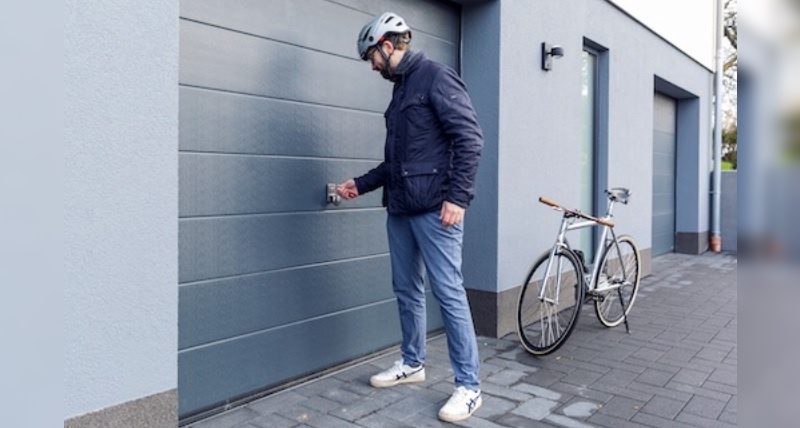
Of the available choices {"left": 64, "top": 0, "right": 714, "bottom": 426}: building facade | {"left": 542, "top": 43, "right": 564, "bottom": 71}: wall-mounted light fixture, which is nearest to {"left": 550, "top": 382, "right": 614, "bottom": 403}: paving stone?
{"left": 64, "top": 0, "right": 714, "bottom": 426}: building facade

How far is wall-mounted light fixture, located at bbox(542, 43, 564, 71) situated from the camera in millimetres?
5234

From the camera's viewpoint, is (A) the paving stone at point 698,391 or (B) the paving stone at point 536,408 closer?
(B) the paving stone at point 536,408

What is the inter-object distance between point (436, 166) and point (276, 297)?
107 cm

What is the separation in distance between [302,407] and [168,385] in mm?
757

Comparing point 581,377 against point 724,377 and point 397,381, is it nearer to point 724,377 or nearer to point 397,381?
point 724,377

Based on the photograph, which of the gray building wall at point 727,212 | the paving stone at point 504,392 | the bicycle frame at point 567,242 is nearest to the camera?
the paving stone at point 504,392

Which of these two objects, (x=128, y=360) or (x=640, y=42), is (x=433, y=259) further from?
(x=640, y=42)

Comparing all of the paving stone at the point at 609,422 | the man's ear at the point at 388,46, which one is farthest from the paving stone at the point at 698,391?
the man's ear at the point at 388,46

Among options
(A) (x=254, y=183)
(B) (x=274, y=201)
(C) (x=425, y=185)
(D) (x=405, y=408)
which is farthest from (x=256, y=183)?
(D) (x=405, y=408)

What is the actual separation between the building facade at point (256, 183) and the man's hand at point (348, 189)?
130 millimetres

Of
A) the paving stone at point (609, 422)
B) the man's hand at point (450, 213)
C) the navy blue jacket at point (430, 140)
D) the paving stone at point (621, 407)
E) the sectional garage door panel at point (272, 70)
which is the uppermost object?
the sectional garage door panel at point (272, 70)

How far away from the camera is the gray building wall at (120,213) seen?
7.89 feet

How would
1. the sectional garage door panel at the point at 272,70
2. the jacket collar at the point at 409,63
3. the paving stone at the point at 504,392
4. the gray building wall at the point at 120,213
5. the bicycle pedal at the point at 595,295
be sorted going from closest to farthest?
the gray building wall at the point at 120,213, the sectional garage door panel at the point at 272,70, the jacket collar at the point at 409,63, the paving stone at the point at 504,392, the bicycle pedal at the point at 595,295

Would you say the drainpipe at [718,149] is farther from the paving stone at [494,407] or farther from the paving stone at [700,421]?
the paving stone at [494,407]
